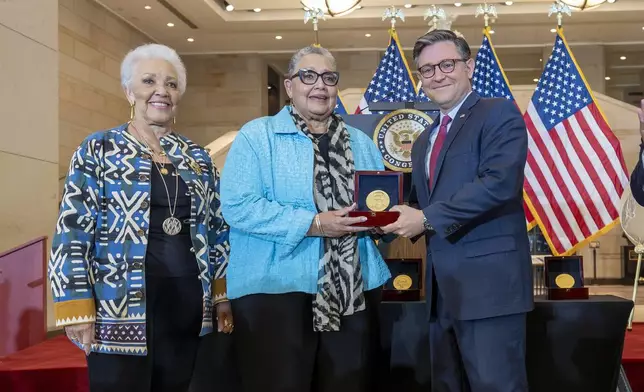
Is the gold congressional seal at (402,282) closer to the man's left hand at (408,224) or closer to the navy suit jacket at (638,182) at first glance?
the man's left hand at (408,224)

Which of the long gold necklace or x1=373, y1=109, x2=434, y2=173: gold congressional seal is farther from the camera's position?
x1=373, y1=109, x2=434, y2=173: gold congressional seal

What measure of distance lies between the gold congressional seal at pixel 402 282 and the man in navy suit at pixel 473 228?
0.84m

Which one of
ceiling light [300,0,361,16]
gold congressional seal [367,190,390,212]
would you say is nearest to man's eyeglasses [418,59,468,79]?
gold congressional seal [367,190,390,212]

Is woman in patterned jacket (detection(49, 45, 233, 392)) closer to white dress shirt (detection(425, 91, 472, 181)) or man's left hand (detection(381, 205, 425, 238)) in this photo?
man's left hand (detection(381, 205, 425, 238))

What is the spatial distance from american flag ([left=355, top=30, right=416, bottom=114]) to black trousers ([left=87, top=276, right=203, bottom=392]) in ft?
14.1

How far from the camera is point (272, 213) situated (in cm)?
232

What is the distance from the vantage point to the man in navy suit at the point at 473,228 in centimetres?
225

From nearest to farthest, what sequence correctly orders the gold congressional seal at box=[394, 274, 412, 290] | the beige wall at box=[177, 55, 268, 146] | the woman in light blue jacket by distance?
1. the woman in light blue jacket
2. the gold congressional seal at box=[394, 274, 412, 290]
3. the beige wall at box=[177, 55, 268, 146]

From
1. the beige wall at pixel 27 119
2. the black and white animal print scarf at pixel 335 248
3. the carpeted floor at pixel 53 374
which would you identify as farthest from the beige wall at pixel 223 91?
the black and white animal print scarf at pixel 335 248

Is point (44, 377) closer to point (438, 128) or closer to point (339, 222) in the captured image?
point (339, 222)

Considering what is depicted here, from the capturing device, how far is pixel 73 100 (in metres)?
11.7

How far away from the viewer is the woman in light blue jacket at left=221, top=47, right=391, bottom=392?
2.31 m

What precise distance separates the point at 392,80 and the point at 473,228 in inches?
163

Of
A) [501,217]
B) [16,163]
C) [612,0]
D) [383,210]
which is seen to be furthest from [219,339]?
[612,0]
